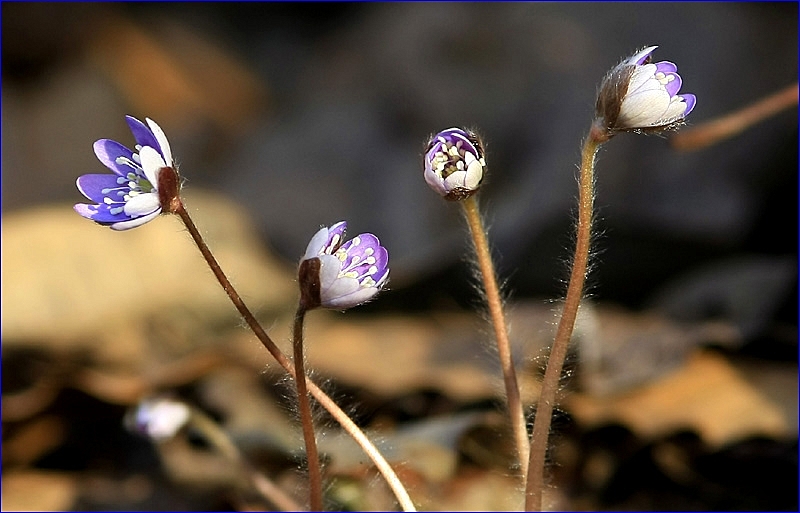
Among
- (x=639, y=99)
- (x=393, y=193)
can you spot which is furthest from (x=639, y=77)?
(x=393, y=193)

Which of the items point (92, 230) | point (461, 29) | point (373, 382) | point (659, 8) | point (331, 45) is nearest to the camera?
point (373, 382)

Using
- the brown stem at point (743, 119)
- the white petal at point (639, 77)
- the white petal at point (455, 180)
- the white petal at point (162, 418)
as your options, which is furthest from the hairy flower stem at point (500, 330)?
the brown stem at point (743, 119)

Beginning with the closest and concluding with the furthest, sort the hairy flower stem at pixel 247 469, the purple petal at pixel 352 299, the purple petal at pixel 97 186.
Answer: the purple petal at pixel 352 299
the purple petal at pixel 97 186
the hairy flower stem at pixel 247 469

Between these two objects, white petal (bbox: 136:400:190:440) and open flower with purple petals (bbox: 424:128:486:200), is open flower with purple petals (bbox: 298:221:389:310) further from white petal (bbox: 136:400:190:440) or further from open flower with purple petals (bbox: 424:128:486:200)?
white petal (bbox: 136:400:190:440)

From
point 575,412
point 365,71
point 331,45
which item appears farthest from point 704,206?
point 331,45

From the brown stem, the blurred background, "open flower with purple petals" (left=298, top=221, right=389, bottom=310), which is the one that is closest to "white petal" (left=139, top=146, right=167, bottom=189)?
"open flower with purple petals" (left=298, top=221, right=389, bottom=310)

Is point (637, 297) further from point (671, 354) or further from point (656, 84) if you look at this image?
point (656, 84)

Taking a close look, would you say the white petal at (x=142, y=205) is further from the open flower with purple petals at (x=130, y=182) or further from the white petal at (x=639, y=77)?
the white petal at (x=639, y=77)
